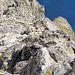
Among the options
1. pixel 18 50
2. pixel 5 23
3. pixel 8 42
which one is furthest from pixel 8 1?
pixel 18 50

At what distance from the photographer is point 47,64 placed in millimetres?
10148

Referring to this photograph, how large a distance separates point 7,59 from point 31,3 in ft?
A: 241

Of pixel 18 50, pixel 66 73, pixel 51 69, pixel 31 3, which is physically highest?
pixel 31 3

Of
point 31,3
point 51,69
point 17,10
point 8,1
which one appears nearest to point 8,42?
point 51,69

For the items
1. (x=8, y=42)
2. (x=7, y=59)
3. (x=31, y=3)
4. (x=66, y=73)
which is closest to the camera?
(x=66, y=73)

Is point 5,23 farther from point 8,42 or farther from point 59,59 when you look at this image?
point 59,59

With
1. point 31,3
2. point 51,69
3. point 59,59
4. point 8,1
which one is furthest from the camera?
point 31,3

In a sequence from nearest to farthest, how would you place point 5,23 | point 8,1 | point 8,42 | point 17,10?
point 8,42
point 5,23
point 17,10
point 8,1

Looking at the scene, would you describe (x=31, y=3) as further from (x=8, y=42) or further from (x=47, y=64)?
(x=47, y=64)

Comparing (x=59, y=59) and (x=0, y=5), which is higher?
(x=0, y=5)

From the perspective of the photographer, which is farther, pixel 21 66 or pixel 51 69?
pixel 21 66

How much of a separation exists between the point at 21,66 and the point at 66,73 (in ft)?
18.8

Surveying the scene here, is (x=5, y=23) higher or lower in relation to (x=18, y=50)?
higher

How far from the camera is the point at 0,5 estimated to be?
5972 cm
